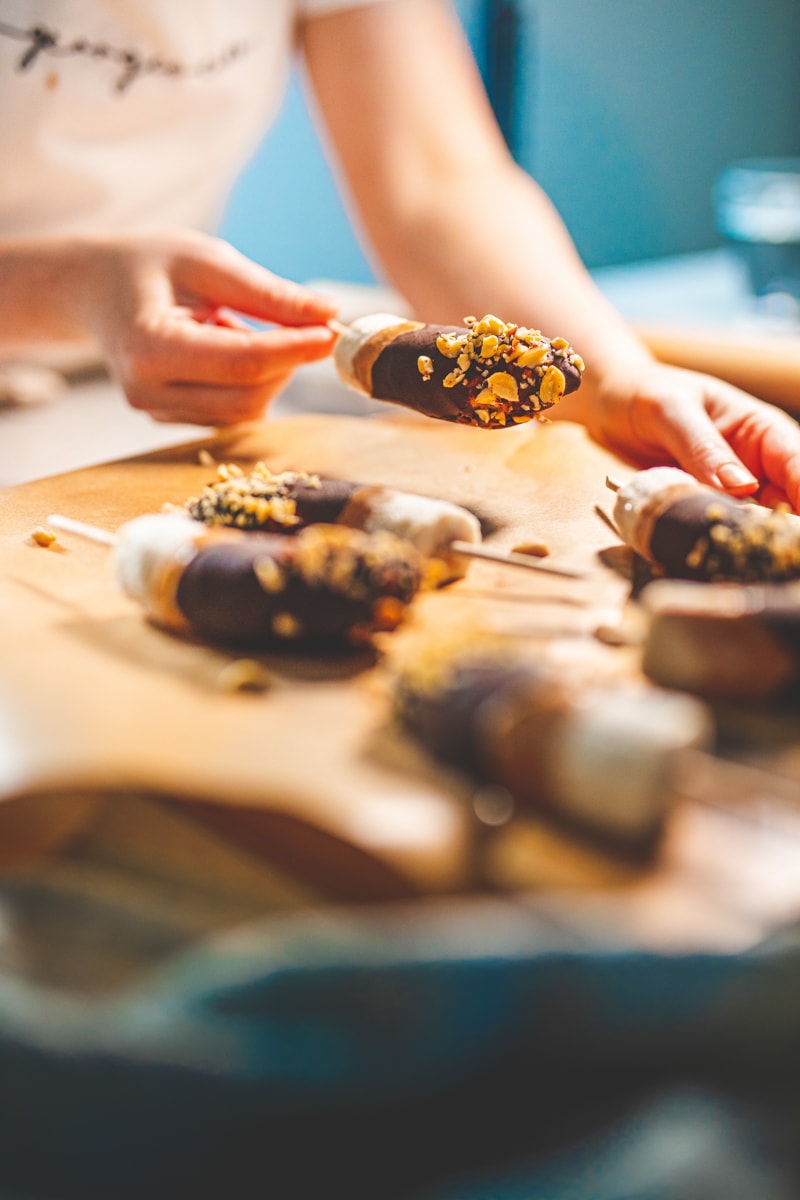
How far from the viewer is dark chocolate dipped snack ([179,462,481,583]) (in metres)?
1.05

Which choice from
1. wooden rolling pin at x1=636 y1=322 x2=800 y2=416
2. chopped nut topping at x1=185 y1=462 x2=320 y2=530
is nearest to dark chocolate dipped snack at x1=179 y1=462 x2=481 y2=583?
chopped nut topping at x1=185 y1=462 x2=320 y2=530

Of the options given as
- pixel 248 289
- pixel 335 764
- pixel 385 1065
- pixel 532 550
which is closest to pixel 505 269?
pixel 248 289

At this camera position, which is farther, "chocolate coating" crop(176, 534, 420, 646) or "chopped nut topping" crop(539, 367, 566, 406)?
"chopped nut topping" crop(539, 367, 566, 406)

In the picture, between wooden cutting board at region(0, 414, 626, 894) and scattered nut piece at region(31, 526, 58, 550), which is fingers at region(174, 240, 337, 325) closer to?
wooden cutting board at region(0, 414, 626, 894)

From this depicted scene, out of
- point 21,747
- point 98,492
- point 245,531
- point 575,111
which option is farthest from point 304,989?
point 575,111

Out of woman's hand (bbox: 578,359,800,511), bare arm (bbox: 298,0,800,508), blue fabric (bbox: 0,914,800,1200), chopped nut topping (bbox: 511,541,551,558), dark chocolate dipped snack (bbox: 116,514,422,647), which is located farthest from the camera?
bare arm (bbox: 298,0,800,508)

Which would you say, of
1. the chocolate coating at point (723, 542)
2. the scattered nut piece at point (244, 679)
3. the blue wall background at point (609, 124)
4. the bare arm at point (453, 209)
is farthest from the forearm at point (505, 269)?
the blue wall background at point (609, 124)

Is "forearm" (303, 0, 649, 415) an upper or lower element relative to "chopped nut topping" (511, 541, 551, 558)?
upper

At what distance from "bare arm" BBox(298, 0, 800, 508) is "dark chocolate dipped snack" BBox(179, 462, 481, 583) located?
47cm

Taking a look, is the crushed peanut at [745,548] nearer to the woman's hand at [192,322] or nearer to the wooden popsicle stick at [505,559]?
the wooden popsicle stick at [505,559]

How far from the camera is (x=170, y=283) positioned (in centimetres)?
144

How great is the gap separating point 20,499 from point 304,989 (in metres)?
0.87

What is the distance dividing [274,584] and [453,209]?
3.74ft

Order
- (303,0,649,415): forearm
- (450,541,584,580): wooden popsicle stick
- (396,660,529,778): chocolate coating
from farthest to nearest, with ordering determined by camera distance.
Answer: (303,0,649,415): forearm → (450,541,584,580): wooden popsicle stick → (396,660,529,778): chocolate coating
